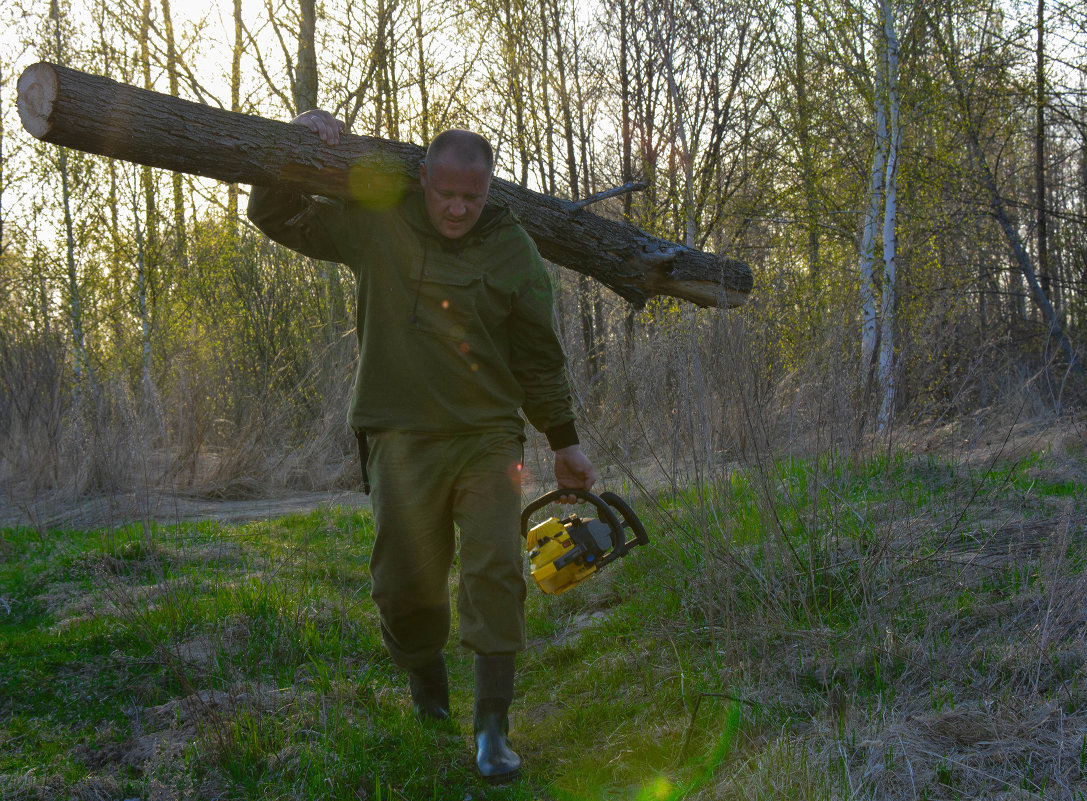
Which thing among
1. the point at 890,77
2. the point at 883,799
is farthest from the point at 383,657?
the point at 890,77

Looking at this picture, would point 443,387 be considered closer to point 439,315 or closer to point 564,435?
point 439,315

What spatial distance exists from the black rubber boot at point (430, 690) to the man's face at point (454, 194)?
1.66 m

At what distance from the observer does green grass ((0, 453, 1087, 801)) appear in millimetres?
2645

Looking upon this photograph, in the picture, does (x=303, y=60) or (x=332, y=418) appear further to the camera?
(x=303, y=60)

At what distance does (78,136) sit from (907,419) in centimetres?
369

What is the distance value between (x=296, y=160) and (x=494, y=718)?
2.18m

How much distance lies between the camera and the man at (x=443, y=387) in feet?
9.82

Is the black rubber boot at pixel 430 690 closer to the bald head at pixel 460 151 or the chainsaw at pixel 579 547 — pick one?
the chainsaw at pixel 579 547

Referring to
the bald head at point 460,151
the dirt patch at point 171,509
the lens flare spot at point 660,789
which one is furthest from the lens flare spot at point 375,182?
the dirt patch at point 171,509

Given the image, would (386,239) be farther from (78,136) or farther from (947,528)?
(947,528)

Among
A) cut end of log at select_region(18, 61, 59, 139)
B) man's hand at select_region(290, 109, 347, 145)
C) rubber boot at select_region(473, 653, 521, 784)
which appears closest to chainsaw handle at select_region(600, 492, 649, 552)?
rubber boot at select_region(473, 653, 521, 784)

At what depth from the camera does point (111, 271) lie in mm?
14383

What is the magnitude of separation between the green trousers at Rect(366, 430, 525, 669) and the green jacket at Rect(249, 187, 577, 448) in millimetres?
98

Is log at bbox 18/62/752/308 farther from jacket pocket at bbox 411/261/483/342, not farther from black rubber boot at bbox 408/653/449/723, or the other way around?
black rubber boot at bbox 408/653/449/723
